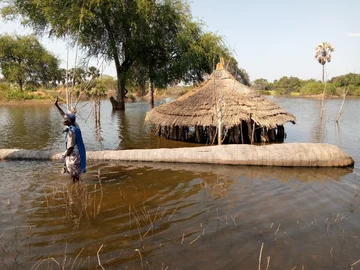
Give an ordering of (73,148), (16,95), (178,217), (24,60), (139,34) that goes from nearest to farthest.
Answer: (178,217), (73,148), (139,34), (16,95), (24,60)

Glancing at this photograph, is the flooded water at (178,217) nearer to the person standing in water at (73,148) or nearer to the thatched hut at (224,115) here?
the person standing in water at (73,148)

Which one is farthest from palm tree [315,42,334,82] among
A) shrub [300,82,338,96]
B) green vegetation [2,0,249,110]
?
green vegetation [2,0,249,110]

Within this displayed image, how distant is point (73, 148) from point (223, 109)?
20.6 feet

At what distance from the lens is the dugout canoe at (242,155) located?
7867mm

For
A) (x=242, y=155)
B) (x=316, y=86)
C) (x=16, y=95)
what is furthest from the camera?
(x=316, y=86)

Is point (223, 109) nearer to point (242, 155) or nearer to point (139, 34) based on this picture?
point (242, 155)

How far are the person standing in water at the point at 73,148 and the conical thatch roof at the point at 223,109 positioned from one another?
502cm

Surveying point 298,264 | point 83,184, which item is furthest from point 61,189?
point 298,264

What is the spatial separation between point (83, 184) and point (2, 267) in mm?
2947

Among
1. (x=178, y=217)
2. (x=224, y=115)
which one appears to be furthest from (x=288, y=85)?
(x=178, y=217)

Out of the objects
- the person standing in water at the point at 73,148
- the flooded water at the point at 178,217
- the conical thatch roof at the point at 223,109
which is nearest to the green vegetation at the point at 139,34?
the conical thatch roof at the point at 223,109

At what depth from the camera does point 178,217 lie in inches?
196

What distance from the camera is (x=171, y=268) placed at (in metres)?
3.60

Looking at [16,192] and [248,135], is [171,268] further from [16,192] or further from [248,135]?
[248,135]
